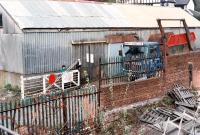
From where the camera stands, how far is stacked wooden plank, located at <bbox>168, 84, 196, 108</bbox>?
15.7 meters

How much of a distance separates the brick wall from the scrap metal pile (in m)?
0.59

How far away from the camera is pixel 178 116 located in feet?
45.5

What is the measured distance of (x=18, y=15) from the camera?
18422mm

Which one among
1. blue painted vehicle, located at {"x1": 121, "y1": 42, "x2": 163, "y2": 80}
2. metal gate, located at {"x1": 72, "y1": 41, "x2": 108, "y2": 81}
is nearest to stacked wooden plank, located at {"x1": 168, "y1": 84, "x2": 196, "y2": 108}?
blue painted vehicle, located at {"x1": 121, "y1": 42, "x2": 163, "y2": 80}

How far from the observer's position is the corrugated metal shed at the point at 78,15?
738 inches

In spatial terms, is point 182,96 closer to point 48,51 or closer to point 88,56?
point 88,56

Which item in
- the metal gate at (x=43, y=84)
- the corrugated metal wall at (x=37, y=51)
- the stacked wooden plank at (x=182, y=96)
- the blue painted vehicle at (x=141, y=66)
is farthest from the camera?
the corrugated metal wall at (x=37, y=51)

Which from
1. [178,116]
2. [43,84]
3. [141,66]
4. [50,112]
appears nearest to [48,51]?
[43,84]

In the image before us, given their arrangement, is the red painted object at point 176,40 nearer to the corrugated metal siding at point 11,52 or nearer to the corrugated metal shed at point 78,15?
the corrugated metal shed at point 78,15

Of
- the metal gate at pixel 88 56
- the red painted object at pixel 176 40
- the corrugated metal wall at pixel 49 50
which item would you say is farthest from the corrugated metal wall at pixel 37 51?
the red painted object at pixel 176 40

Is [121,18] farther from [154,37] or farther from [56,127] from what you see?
[56,127]

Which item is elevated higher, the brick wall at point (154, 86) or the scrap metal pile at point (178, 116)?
the brick wall at point (154, 86)

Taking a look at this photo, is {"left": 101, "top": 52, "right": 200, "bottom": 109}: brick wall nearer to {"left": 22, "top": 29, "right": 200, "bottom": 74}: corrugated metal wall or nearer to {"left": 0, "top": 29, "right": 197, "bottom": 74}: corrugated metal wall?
{"left": 22, "top": 29, "right": 200, "bottom": 74}: corrugated metal wall

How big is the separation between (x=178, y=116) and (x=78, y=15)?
1025 centimetres
